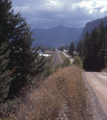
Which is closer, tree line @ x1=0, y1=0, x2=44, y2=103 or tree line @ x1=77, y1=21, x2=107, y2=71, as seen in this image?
tree line @ x1=0, y1=0, x2=44, y2=103

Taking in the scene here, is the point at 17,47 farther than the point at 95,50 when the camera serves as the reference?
No

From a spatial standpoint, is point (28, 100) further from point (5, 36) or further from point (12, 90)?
point (5, 36)

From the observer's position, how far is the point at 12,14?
44.7 feet

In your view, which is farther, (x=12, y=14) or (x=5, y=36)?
(x=12, y=14)

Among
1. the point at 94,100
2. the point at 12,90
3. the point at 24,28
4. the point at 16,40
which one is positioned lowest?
the point at 12,90

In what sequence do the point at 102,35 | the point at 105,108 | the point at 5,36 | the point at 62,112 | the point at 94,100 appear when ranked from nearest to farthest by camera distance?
the point at 62,112 → the point at 105,108 → the point at 94,100 → the point at 5,36 → the point at 102,35

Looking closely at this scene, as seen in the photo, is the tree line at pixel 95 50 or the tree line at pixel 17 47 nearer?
the tree line at pixel 17 47

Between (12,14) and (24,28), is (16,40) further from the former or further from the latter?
(12,14)

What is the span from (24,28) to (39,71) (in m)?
5.06

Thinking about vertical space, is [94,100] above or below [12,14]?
below

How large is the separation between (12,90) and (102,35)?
33.6 metres

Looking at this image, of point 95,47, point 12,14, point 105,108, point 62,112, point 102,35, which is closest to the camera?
point 62,112

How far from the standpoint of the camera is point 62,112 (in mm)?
4340

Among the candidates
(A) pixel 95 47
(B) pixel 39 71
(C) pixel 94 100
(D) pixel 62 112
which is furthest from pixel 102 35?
(D) pixel 62 112
